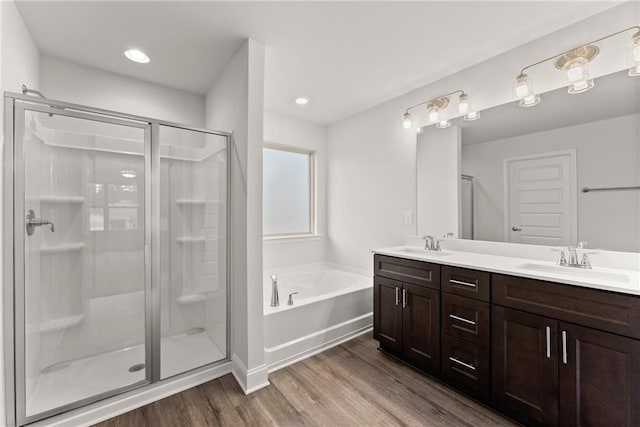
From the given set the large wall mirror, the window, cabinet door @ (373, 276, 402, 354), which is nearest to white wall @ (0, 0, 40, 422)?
the window

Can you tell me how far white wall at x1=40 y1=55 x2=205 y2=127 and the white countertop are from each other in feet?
8.40

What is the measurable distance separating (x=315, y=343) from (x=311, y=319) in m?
0.21

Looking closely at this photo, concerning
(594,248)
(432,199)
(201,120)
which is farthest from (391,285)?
(201,120)

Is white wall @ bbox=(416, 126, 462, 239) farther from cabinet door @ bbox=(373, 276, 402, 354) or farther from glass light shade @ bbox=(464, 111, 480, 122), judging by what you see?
cabinet door @ bbox=(373, 276, 402, 354)

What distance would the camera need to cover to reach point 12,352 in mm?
1410

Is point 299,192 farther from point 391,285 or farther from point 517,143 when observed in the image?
point 517,143

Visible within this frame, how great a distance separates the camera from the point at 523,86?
6.16 ft

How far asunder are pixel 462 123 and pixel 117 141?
2671 mm

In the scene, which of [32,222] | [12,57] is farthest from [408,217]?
[12,57]

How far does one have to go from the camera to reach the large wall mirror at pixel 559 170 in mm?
1592

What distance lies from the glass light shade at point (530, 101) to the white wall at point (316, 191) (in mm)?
2349

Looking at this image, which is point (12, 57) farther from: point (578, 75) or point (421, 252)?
point (578, 75)

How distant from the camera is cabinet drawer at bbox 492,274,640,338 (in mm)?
1198

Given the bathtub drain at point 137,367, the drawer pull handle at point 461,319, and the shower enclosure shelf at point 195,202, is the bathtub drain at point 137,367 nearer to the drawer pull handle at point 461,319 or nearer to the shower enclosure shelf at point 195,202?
the shower enclosure shelf at point 195,202
